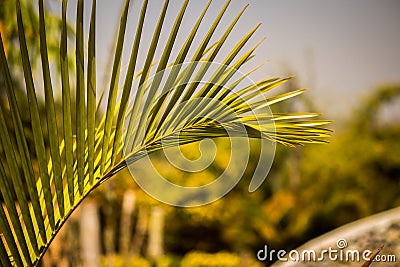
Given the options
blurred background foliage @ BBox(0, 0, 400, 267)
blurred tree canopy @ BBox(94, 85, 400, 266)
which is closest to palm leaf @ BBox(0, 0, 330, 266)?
blurred background foliage @ BBox(0, 0, 400, 267)

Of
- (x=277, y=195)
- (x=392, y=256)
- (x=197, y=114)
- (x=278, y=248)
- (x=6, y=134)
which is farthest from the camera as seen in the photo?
(x=277, y=195)

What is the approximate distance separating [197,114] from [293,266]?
0.84m

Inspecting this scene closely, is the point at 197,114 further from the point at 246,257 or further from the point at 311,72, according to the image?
the point at 311,72

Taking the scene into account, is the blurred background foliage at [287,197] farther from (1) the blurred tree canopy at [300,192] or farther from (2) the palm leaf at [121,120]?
(2) the palm leaf at [121,120]

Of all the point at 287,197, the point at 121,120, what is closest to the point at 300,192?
the point at 287,197

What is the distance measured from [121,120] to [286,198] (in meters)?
3.61

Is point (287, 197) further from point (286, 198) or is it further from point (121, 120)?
point (121, 120)

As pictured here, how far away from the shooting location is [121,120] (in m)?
0.74

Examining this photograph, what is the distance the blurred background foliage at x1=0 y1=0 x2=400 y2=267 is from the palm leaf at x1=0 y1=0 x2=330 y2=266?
3.08 metres

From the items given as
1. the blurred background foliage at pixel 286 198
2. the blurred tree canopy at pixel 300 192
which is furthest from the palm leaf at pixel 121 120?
the blurred tree canopy at pixel 300 192

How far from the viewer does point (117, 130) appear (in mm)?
746

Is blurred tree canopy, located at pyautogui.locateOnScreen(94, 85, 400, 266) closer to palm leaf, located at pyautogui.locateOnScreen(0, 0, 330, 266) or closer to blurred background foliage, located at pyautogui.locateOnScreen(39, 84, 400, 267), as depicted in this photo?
blurred background foliage, located at pyautogui.locateOnScreen(39, 84, 400, 267)

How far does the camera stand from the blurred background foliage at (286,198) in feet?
13.0

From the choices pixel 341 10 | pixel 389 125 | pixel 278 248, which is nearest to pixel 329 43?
pixel 341 10
